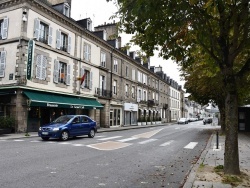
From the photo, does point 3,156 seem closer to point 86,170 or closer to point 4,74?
point 86,170

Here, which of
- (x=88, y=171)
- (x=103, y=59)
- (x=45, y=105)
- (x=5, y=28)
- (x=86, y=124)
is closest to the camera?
(x=88, y=171)

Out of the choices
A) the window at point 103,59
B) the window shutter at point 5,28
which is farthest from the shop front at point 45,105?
the window at point 103,59

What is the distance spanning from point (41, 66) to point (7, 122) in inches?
213

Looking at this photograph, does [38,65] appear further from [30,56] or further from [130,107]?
[130,107]

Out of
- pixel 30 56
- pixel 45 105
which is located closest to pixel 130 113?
pixel 45 105

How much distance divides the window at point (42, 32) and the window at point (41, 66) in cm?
148

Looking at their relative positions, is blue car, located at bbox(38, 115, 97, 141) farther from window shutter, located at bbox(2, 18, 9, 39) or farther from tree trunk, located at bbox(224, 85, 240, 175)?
tree trunk, located at bbox(224, 85, 240, 175)

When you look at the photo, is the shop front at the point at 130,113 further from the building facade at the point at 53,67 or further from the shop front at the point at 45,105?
the shop front at the point at 45,105

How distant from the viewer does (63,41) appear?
2341 cm

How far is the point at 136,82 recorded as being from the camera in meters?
40.7

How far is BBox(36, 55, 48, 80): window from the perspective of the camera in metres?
19.8

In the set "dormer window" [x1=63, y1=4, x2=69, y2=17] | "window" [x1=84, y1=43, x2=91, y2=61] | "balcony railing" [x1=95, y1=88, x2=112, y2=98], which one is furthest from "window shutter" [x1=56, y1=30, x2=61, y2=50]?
"balcony railing" [x1=95, y1=88, x2=112, y2=98]

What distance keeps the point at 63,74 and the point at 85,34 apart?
5.82 metres

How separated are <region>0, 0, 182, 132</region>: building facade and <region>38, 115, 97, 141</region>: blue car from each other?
420cm
